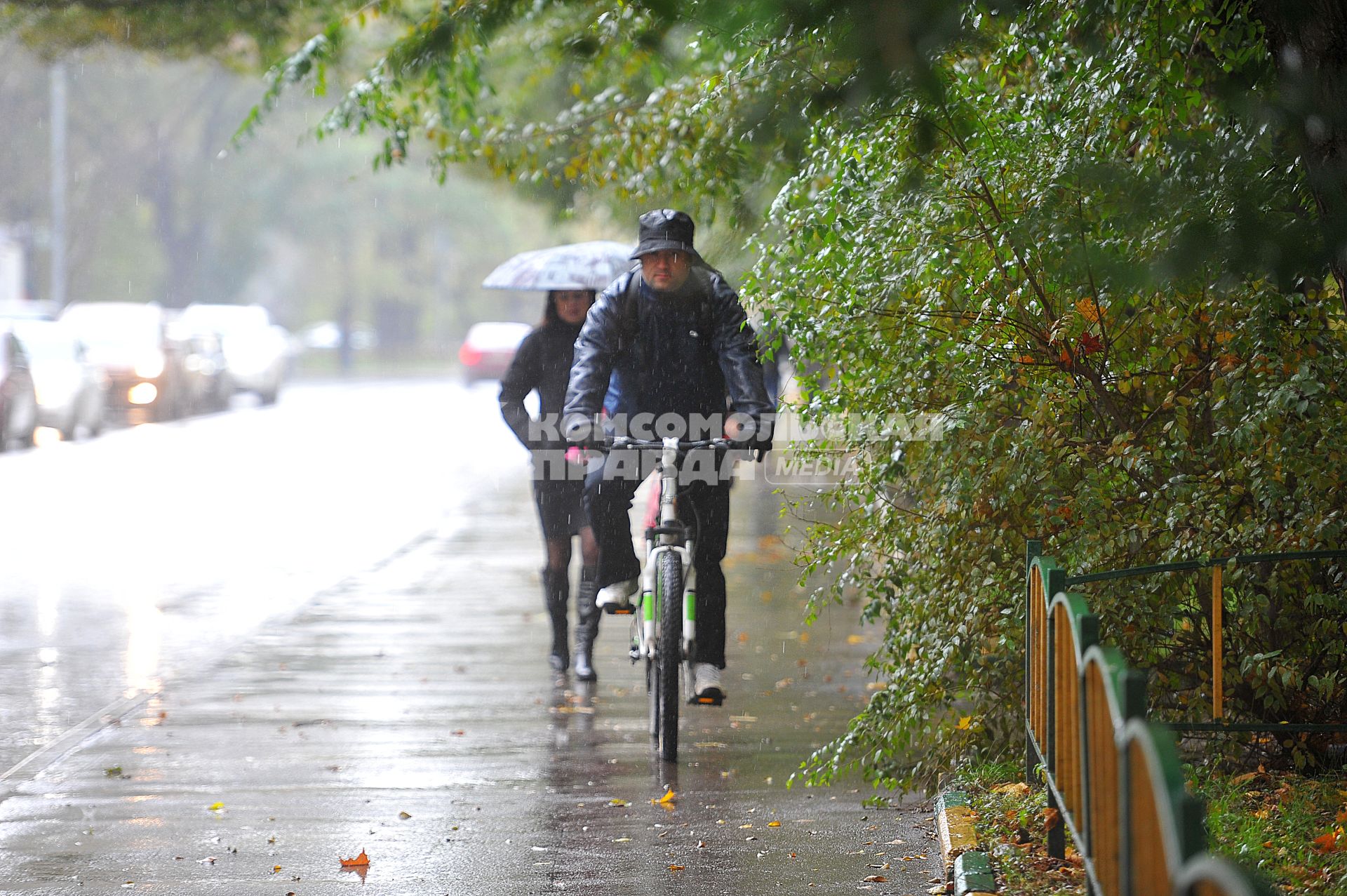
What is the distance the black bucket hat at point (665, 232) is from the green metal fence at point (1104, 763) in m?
2.14

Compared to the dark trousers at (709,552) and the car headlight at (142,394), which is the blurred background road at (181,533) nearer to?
the car headlight at (142,394)

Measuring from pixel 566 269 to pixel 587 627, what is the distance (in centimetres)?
176

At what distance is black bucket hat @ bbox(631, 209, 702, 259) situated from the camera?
6.75 m

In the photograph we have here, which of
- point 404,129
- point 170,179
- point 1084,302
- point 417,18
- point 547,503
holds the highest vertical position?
point 170,179

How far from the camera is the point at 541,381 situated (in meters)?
8.45

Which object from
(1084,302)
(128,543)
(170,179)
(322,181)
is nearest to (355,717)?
(1084,302)

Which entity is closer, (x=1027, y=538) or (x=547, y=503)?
(x=1027, y=538)

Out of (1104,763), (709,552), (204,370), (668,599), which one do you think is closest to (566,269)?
(709,552)

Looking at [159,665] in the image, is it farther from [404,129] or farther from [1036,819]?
[1036,819]

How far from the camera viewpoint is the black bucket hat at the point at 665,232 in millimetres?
6754

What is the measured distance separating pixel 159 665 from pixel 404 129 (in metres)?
3.44

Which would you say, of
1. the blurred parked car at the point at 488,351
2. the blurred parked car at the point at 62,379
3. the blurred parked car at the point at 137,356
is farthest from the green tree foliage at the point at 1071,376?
the blurred parked car at the point at 488,351

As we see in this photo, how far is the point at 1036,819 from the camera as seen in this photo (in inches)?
209

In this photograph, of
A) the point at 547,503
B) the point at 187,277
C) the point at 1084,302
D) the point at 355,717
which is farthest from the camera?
the point at 187,277
